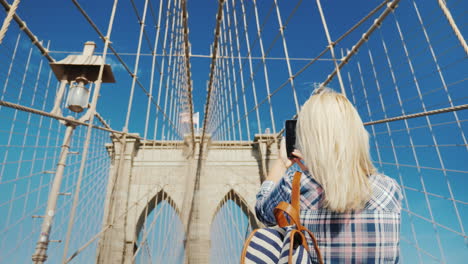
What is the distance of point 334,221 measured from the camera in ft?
1.46

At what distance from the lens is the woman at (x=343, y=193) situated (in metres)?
0.44

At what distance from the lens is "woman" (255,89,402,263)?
17.1 inches

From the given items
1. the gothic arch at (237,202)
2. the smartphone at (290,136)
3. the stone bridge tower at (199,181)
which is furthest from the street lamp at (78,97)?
the gothic arch at (237,202)

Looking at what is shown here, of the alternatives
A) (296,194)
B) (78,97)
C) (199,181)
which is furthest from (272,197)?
(199,181)

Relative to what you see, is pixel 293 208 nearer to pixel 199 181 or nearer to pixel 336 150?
pixel 336 150

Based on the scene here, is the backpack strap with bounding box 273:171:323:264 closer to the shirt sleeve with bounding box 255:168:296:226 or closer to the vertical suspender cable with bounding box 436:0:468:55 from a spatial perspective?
the shirt sleeve with bounding box 255:168:296:226

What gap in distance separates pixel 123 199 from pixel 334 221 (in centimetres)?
653

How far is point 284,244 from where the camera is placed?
0.40 meters

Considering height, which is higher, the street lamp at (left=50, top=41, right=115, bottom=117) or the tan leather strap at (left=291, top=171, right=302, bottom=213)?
the street lamp at (left=50, top=41, right=115, bottom=117)

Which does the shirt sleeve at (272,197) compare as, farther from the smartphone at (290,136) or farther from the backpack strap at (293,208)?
the smartphone at (290,136)

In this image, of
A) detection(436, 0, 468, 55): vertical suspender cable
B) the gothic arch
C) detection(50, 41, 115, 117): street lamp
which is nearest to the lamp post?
detection(50, 41, 115, 117): street lamp

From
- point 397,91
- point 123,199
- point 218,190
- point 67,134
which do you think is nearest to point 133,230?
point 123,199

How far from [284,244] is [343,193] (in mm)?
128

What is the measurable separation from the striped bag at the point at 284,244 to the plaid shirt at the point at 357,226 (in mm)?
33
